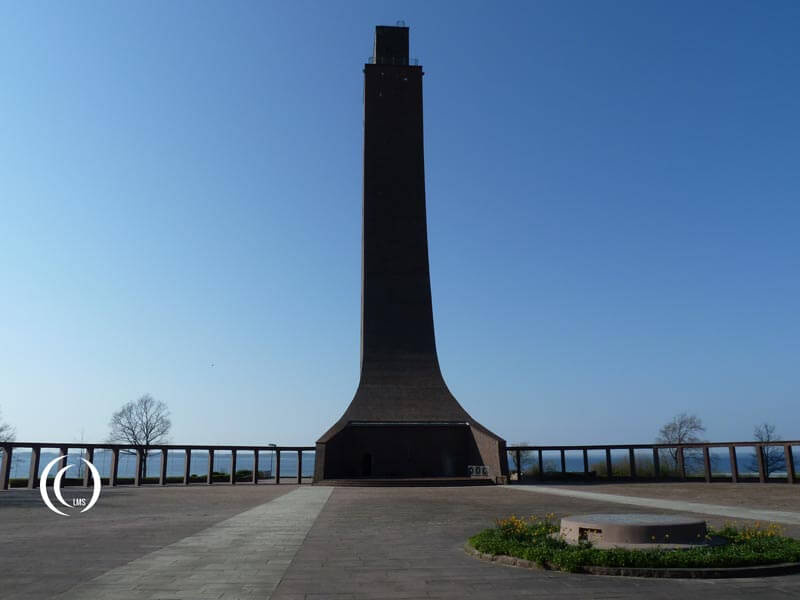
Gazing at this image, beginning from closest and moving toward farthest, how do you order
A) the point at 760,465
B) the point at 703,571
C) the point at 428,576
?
1. the point at 703,571
2. the point at 428,576
3. the point at 760,465

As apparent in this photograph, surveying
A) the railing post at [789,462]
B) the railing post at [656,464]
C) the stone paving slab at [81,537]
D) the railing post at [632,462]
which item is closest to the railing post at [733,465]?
the railing post at [789,462]

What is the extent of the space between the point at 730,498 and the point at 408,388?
17039 millimetres

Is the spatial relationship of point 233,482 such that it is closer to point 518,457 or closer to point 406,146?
point 518,457

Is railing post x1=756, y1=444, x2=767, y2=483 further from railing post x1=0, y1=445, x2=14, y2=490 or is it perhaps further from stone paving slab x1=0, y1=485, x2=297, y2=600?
railing post x1=0, y1=445, x2=14, y2=490

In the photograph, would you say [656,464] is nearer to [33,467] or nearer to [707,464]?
[707,464]

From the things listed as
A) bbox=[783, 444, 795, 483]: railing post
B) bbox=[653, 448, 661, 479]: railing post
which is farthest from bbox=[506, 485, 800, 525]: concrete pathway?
bbox=[653, 448, 661, 479]: railing post

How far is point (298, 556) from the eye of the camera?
8391 mm

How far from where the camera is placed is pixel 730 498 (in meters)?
18.6

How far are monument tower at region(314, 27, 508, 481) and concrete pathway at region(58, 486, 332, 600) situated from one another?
18.3 metres

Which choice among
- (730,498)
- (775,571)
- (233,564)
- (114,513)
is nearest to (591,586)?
(775,571)

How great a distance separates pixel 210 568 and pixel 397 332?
27105 millimetres

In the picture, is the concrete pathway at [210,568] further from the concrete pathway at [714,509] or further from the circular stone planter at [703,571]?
the concrete pathway at [714,509]

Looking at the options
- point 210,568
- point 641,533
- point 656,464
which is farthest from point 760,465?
point 210,568

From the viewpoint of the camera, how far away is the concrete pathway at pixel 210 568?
246 inches
